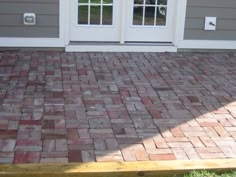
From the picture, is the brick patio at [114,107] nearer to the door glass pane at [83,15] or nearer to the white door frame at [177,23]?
the white door frame at [177,23]

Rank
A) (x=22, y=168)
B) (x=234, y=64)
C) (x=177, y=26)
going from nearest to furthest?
A: (x=22, y=168) < (x=234, y=64) < (x=177, y=26)

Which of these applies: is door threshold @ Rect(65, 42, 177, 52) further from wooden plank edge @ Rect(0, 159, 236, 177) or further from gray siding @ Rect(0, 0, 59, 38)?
wooden plank edge @ Rect(0, 159, 236, 177)

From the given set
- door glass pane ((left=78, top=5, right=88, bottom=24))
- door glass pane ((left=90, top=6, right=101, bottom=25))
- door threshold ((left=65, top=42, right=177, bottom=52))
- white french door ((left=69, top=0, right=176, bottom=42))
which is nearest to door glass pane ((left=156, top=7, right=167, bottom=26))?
white french door ((left=69, top=0, right=176, bottom=42))

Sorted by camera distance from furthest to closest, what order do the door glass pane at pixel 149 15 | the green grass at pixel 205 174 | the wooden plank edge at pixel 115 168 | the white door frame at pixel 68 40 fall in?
the door glass pane at pixel 149 15 → the white door frame at pixel 68 40 → the green grass at pixel 205 174 → the wooden plank edge at pixel 115 168

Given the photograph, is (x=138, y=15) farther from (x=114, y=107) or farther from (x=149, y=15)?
(x=114, y=107)

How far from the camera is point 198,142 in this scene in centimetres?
348

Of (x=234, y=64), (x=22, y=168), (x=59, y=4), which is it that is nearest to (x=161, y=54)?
(x=234, y=64)

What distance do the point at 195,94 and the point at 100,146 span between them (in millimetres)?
1620

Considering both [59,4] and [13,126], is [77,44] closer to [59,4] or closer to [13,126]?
[59,4]

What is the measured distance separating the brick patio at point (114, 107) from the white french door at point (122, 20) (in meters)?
0.37

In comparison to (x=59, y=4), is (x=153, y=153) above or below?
below

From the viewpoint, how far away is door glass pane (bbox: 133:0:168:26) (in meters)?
6.25

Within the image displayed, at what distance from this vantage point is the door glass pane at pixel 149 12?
6246mm

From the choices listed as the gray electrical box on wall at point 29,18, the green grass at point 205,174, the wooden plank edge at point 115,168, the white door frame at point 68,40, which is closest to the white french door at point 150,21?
the white door frame at point 68,40
